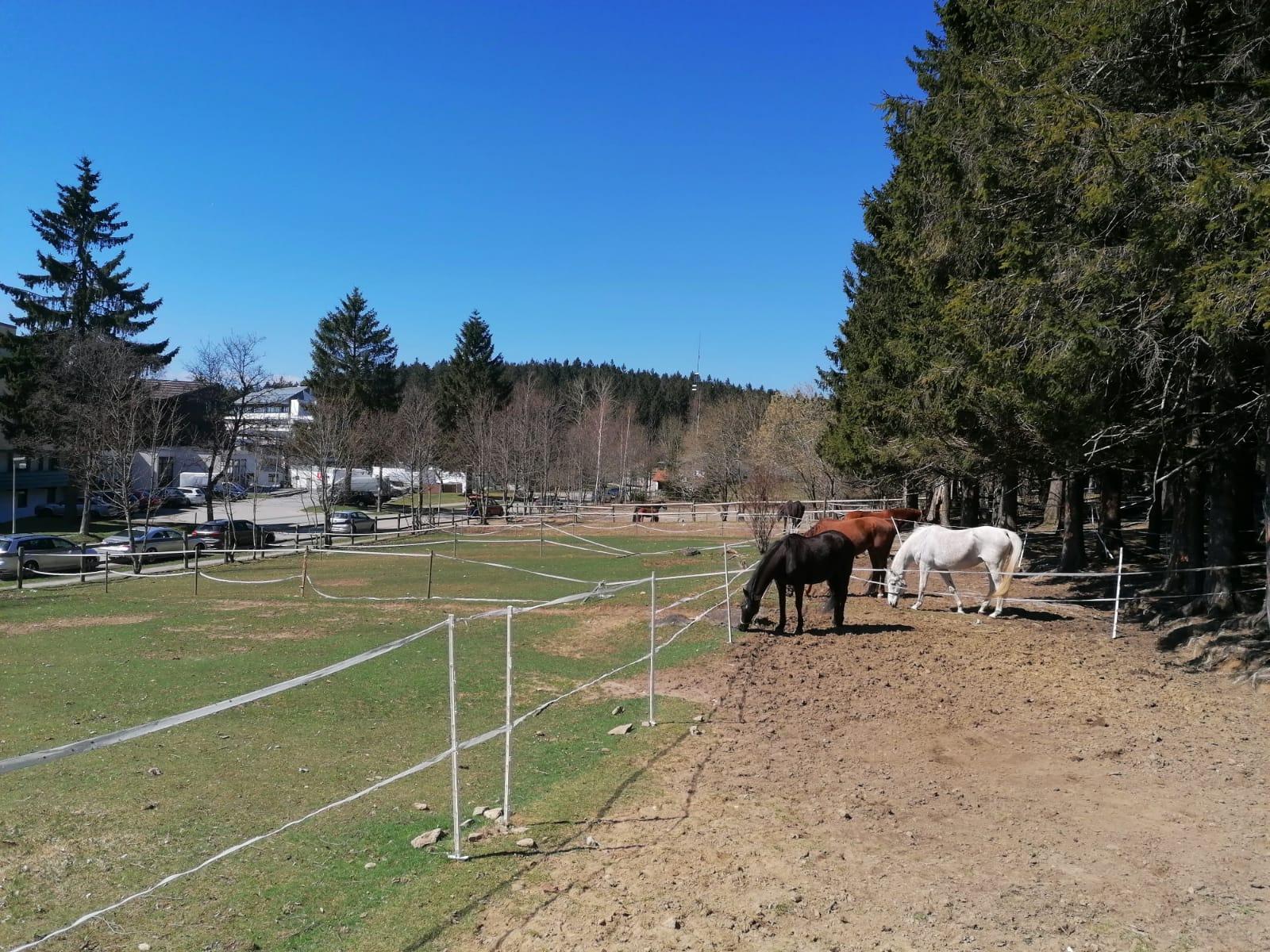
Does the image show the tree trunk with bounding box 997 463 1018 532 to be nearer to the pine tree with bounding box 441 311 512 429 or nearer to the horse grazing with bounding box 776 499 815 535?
the horse grazing with bounding box 776 499 815 535

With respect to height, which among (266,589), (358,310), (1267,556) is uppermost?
(358,310)

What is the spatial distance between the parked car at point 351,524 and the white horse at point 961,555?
107 feet

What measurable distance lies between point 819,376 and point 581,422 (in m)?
42.4

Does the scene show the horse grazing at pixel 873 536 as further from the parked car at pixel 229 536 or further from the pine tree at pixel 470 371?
the pine tree at pixel 470 371

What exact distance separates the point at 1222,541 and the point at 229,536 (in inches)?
1235

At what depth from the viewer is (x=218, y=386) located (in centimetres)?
4306

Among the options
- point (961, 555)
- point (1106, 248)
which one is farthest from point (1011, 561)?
point (1106, 248)

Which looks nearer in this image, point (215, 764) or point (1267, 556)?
point (215, 764)

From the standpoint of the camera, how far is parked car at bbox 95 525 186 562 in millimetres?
29030

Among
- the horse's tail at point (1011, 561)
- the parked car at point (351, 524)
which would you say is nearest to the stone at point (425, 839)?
the horse's tail at point (1011, 561)

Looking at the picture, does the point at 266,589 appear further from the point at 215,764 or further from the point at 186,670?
the point at 215,764

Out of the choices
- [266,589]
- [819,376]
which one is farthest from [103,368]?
[819,376]

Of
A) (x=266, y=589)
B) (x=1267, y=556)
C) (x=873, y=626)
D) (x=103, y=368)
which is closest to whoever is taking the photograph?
(x=1267, y=556)

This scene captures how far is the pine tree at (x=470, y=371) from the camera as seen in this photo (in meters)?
66.5
